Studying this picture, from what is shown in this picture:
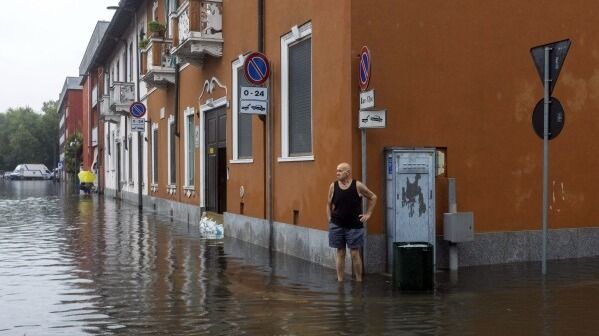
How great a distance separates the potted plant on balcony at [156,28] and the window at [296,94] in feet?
34.8

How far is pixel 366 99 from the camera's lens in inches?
392

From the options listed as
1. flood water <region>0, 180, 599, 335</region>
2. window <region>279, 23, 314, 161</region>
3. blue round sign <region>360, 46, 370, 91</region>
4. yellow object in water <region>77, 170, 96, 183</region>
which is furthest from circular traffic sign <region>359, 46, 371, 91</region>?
yellow object in water <region>77, 170, 96, 183</region>

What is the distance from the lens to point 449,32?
36.4ft

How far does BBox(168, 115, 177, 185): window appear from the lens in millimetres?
23188

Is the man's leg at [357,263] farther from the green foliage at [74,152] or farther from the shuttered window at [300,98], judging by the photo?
the green foliage at [74,152]

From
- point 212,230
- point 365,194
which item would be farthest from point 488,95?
point 212,230

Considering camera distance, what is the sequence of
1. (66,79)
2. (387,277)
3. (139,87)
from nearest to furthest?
(387,277) → (139,87) → (66,79)

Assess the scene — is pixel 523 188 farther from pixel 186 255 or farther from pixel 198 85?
pixel 198 85

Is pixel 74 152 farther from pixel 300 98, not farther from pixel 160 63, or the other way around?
pixel 300 98

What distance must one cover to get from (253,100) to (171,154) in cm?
1088

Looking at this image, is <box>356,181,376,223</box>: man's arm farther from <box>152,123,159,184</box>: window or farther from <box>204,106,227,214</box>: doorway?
<box>152,123,159,184</box>: window

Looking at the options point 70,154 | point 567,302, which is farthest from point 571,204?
point 70,154

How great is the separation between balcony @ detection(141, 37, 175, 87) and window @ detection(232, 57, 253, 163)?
6715 mm

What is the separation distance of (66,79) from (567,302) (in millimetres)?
78578
